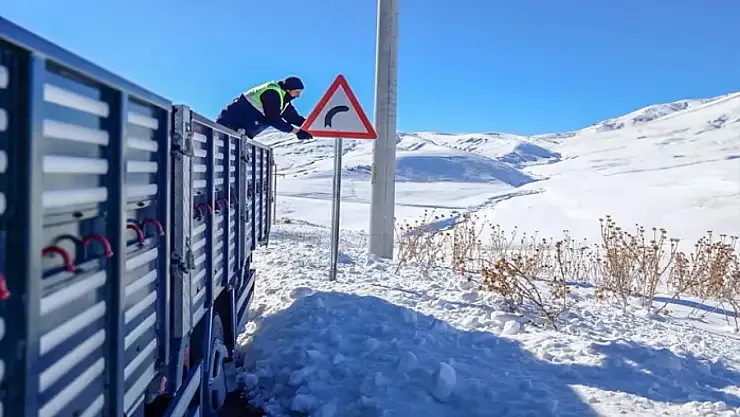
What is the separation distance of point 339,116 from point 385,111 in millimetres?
1736

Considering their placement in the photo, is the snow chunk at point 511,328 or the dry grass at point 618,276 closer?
the snow chunk at point 511,328

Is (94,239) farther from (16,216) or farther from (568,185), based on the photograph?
(568,185)

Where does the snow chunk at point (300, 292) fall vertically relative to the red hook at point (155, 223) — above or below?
below

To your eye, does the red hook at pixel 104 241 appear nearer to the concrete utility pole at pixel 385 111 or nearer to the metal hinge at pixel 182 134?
the metal hinge at pixel 182 134

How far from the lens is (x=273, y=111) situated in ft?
20.9

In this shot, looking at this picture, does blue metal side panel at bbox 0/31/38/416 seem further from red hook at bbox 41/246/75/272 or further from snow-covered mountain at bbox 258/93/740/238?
snow-covered mountain at bbox 258/93/740/238

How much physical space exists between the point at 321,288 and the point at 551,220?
15299 millimetres

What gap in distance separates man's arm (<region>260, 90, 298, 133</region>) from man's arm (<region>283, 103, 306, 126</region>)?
0.12 meters

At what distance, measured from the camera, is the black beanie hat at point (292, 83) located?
6574 millimetres

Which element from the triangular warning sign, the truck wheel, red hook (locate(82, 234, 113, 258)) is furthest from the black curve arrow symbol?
red hook (locate(82, 234, 113, 258))

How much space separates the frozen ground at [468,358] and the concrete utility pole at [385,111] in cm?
186

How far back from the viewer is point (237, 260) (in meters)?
4.60

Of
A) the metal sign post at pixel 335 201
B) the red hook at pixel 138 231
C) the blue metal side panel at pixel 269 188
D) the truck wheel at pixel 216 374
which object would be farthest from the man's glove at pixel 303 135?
the red hook at pixel 138 231

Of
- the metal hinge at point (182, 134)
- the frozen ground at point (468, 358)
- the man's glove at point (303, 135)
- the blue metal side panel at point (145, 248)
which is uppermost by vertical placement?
the man's glove at point (303, 135)
